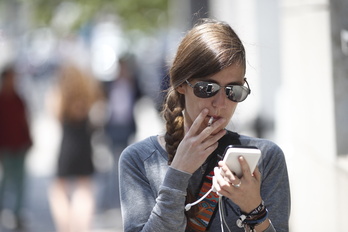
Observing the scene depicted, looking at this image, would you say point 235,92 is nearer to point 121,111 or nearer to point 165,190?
point 165,190

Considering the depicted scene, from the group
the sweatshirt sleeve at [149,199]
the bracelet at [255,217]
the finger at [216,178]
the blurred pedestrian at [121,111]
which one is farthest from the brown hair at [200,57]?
the blurred pedestrian at [121,111]

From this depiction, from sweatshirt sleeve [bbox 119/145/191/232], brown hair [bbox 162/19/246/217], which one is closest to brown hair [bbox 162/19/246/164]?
brown hair [bbox 162/19/246/217]

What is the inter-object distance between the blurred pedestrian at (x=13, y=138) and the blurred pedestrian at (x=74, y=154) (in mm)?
1216

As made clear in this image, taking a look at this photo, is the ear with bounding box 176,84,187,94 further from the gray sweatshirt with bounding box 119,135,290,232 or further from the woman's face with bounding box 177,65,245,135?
the gray sweatshirt with bounding box 119,135,290,232

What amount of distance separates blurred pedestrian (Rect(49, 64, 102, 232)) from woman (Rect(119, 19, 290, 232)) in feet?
17.2

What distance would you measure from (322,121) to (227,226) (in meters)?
2.47

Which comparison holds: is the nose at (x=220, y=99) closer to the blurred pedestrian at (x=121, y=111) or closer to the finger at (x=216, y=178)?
the finger at (x=216, y=178)

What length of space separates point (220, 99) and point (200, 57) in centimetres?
15

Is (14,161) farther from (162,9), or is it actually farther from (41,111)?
(162,9)

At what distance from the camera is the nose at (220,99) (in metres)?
2.45

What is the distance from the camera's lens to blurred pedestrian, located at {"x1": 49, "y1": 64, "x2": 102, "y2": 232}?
7719mm

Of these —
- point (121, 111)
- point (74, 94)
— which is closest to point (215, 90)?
point (74, 94)

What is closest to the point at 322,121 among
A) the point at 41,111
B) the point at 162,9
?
the point at 41,111

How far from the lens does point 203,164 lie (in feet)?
8.37
